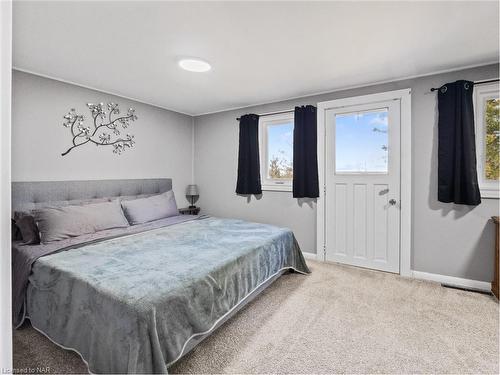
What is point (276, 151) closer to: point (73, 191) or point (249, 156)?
point (249, 156)

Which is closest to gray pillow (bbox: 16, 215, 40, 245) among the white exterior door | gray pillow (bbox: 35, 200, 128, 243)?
gray pillow (bbox: 35, 200, 128, 243)

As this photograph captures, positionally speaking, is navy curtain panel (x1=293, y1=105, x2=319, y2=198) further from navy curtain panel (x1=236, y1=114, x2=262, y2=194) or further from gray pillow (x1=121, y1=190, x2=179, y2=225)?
gray pillow (x1=121, y1=190, x2=179, y2=225)

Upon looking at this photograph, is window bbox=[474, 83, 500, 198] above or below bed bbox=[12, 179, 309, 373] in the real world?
above

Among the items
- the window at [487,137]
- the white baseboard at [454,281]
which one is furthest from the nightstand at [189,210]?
the window at [487,137]

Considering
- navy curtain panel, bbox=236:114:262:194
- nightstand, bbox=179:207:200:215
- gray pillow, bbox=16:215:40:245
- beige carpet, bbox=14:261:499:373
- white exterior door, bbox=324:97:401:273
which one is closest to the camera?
beige carpet, bbox=14:261:499:373

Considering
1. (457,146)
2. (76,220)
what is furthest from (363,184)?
(76,220)

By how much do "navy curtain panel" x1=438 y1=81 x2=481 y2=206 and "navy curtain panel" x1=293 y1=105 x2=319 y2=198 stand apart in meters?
1.38

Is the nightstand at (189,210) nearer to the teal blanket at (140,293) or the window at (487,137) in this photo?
the teal blanket at (140,293)

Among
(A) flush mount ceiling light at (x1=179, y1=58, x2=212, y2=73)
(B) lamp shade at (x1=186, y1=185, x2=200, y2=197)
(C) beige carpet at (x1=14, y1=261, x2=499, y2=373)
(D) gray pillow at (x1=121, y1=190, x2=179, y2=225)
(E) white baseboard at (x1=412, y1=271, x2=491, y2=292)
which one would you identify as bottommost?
(C) beige carpet at (x1=14, y1=261, x2=499, y2=373)

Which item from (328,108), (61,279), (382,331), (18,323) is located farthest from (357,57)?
(18,323)

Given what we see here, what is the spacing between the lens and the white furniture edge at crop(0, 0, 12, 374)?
427mm

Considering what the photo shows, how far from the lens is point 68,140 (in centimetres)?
312

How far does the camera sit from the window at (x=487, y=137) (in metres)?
2.68

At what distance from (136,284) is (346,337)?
1.56 metres
